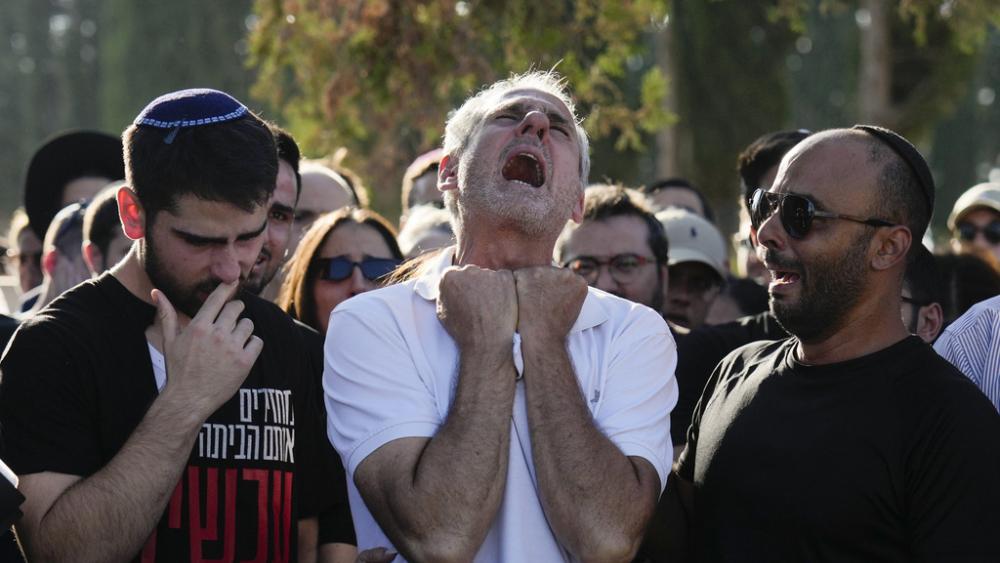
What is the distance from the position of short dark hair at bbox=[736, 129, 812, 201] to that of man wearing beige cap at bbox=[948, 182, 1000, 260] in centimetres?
216

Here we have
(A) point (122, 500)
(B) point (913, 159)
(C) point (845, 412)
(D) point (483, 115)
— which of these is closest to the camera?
(A) point (122, 500)

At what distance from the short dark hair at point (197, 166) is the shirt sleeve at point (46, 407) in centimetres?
45

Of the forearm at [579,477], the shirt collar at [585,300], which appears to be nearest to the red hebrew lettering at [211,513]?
the shirt collar at [585,300]

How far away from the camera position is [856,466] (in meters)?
3.05

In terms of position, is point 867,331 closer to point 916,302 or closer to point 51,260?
point 916,302

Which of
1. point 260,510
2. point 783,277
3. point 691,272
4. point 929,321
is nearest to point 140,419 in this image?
point 260,510

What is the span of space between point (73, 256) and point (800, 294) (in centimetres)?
347

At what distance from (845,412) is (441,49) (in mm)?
5516

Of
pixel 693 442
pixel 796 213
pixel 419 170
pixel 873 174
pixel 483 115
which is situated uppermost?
pixel 483 115

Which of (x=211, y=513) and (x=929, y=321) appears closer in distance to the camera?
(x=211, y=513)

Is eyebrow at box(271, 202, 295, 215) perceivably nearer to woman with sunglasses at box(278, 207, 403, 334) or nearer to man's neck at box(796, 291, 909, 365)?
woman with sunglasses at box(278, 207, 403, 334)

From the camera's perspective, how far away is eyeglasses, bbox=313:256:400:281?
5062mm

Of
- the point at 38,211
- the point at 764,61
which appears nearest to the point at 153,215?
the point at 38,211

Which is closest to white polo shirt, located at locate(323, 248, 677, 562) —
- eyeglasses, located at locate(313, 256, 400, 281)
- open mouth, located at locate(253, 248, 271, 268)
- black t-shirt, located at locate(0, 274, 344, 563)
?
black t-shirt, located at locate(0, 274, 344, 563)
